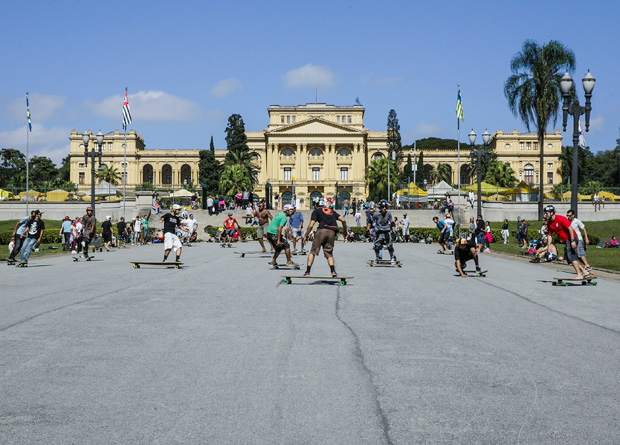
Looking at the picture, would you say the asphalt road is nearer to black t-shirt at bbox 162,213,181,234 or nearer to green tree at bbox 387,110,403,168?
black t-shirt at bbox 162,213,181,234

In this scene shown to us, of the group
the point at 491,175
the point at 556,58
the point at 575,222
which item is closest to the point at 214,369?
the point at 575,222

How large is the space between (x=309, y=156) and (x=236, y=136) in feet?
54.8

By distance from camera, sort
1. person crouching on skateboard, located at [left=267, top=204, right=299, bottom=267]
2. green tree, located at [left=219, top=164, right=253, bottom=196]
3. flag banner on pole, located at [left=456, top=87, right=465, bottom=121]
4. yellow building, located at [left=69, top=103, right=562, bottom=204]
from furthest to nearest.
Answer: yellow building, located at [left=69, top=103, right=562, bottom=204], green tree, located at [left=219, top=164, right=253, bottom=196], flag banner on pole, located at [left=456, top=87, right=465, bottom=121], person crouching on skateboard, located at [left=267, top=204, right=299, bottom=267]

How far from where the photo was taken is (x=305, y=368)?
214 inches

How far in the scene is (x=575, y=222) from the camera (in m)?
13.0

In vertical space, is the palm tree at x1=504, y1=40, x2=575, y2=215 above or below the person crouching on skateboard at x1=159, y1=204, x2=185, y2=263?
above

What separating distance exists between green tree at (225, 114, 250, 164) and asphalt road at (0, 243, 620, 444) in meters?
80.0

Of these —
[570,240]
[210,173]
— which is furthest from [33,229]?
[210,173]

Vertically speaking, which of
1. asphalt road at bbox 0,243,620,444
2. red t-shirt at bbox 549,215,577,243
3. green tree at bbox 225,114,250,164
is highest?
green tree at bbox 225,114,250,164

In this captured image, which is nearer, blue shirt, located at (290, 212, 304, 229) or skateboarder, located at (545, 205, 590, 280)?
skateboarder, located at (545, 205, 590, 280)

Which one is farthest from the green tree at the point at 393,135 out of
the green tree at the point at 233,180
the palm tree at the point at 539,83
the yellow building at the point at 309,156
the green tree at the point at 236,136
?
the palm tree at the point at 539,83

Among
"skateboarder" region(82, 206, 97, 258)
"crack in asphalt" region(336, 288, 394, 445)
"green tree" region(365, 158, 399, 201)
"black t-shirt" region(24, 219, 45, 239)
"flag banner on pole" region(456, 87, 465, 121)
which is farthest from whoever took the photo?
"green tree" region(365, 158, 399, 201)

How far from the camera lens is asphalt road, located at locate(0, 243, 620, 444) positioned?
4.00m

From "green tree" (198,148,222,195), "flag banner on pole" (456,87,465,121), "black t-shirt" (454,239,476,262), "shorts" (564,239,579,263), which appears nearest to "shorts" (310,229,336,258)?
"black t-shirt" (454,239,476,262)
